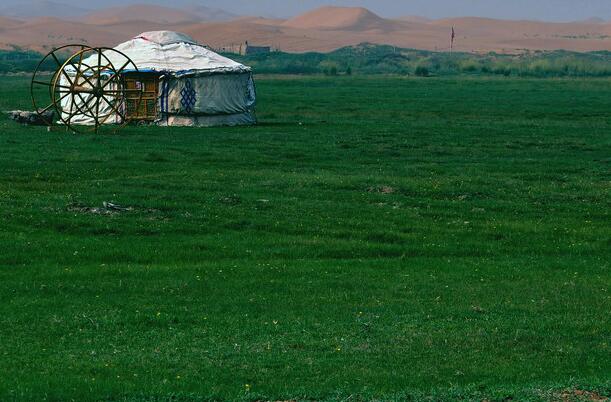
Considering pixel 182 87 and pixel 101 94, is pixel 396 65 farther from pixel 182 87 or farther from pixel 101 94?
pixel 101 94

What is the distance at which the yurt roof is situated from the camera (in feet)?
150

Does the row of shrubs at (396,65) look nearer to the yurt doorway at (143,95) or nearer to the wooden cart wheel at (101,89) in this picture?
the wooden cart wheel at (101,89)

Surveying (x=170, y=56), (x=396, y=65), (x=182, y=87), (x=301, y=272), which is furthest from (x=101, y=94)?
(x=396, y=65)

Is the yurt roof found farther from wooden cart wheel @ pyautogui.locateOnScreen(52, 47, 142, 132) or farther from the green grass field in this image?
the green grass field

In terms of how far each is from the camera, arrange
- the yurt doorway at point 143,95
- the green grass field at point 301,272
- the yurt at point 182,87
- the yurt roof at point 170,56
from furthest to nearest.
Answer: the yurt roof at point 170,56 → the yurt doorway at point 143,95 → the yurt at point 182,87 → the green grass field at point 301,272

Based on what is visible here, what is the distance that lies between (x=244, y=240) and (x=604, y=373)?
29.9 ft

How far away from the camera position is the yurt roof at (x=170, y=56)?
45.6 meters

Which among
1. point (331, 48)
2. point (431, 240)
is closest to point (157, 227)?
point (431, 240)

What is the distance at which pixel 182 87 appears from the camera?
4506 cm

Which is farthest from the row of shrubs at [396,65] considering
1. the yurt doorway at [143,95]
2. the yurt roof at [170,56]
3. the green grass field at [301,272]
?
the green grass field at [301,272]

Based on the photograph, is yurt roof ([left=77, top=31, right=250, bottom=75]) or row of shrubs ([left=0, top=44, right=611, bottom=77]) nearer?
yurt roof ([left=77, top=31, right=250, bottom=75])

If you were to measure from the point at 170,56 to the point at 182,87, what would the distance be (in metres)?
2.34

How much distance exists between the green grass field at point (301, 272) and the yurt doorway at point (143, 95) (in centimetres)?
797

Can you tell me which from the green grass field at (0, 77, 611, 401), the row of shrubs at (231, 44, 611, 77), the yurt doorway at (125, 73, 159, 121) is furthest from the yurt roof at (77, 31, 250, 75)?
the row of shrubs at (231, 44, 611, 77)
